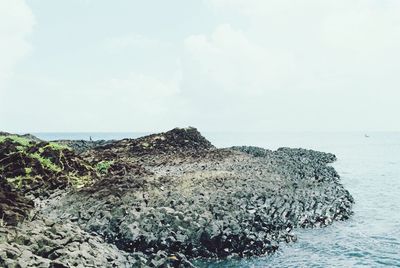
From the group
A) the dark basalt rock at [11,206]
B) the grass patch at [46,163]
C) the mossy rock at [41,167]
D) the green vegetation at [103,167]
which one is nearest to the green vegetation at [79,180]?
the mossy rock at [41,167]

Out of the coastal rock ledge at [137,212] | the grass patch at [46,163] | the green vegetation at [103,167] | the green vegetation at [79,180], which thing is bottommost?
the coastal rock ledge at [137,212]

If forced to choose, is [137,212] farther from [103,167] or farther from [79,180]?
[103,167]

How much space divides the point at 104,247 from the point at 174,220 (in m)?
3.80

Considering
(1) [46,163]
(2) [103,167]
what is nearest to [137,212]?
(1) [46,163]

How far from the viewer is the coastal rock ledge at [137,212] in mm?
15422

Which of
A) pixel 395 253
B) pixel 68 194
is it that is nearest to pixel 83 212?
pixel 68 194

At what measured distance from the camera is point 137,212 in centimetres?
2022

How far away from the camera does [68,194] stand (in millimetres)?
23406

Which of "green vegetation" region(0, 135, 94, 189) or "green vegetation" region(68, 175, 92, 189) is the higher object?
"green vegetation" region(0, 135, 94, 189)

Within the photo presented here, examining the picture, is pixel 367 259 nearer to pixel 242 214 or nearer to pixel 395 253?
pixel 395 253

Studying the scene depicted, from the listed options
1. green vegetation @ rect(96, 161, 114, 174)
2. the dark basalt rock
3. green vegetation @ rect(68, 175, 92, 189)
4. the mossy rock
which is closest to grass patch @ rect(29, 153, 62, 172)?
the mossy rock

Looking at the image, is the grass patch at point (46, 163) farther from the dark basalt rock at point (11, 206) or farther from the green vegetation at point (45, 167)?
the dark basalt rock at point (11, 206)

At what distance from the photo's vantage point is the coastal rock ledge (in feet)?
50.6

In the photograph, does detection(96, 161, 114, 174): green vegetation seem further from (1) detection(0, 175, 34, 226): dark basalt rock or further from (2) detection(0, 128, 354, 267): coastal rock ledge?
(1) detection(0, 175, 34, 226): dark basalt rock
